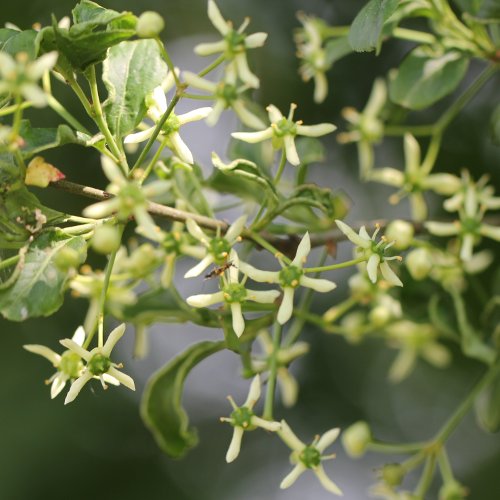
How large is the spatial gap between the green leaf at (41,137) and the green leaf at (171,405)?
58cm

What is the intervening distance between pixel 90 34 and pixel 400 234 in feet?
2.28

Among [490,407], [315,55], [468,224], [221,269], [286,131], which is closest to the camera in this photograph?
[221,269]

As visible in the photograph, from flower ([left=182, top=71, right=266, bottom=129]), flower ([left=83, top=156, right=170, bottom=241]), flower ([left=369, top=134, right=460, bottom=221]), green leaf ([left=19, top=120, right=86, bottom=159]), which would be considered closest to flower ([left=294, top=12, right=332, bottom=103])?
flower ([left=369, top=134, right=460, bottom=221])

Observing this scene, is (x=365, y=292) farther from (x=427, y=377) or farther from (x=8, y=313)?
(x=427, y=377)

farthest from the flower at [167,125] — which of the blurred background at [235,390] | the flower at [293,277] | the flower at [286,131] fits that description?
the blurred background at [235,390]

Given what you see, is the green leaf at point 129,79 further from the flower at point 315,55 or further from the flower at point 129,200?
the flower at point 315,55

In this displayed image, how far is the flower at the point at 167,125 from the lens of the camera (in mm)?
1526

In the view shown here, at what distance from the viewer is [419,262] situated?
185 centimetres

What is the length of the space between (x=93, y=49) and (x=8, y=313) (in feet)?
1.29

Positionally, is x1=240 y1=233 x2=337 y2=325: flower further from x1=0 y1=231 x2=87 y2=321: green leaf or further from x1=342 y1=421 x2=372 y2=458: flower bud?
x1=342 y1=421 x2=372 y2=458: flower bud

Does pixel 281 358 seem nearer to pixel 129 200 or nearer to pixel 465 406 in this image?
pixel 465 406

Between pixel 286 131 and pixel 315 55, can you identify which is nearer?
pixel 286 131

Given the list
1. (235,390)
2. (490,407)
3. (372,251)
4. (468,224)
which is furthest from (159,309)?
(235,390)

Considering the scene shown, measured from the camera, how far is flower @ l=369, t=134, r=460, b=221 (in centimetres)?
205
